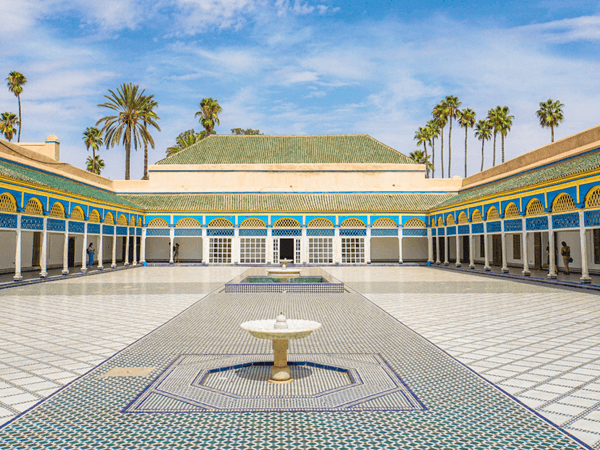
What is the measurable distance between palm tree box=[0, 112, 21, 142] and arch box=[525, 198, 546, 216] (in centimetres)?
4846

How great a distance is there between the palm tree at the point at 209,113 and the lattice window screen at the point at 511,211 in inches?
1523

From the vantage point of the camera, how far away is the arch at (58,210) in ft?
61.8

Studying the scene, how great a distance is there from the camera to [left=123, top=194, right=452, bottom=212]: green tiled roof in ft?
95.9

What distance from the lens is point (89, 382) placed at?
4812 mm

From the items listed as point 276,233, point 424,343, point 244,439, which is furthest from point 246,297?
point 276,233

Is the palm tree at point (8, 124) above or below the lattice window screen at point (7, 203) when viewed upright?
above

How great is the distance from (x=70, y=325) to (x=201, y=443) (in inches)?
239

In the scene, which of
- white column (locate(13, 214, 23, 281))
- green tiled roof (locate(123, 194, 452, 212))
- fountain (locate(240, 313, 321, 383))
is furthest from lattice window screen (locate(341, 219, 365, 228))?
fountain (locate(240, 313, 321, 383))

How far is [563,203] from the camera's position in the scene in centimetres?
1619

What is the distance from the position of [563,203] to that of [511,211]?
3.71 metres

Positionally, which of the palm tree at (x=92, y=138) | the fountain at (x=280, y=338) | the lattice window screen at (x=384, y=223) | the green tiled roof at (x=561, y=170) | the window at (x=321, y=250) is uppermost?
the palm tree at (x=92, y=138)

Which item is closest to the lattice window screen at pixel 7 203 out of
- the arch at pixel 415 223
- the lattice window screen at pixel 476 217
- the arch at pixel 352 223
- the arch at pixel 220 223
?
the arch at pixel 220 223

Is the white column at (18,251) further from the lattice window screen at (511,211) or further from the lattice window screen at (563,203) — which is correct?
the lattice window screen at (511,211)

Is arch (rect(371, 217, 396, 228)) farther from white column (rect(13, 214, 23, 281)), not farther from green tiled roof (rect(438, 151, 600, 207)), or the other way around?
white column (rect(13, 214, 23, 281))
